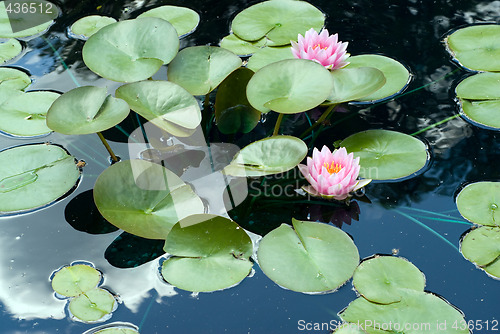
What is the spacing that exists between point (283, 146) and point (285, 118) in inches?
15.5

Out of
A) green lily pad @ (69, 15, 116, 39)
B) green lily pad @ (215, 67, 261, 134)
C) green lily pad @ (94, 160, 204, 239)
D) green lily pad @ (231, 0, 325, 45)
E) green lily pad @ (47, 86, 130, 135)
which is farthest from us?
green lily pad @ (69, 15, 116, 39)

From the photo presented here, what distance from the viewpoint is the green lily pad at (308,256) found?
1.62 metres

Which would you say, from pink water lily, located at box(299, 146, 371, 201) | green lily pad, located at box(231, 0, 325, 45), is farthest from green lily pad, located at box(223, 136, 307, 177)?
green lily pad, located at box(231, 0, 325, 45)

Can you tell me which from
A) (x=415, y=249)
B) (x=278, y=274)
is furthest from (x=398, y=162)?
(x=278, y=274)

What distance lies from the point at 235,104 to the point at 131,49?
0.48 meters

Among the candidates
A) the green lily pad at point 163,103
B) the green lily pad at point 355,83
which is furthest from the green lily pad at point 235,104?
the green lily pad at point 355,83

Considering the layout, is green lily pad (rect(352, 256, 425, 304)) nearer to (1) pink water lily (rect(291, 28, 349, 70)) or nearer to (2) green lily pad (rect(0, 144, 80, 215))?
(1) pink water lily (rect(291, 28, 349, 70))

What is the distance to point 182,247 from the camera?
1.70 meters

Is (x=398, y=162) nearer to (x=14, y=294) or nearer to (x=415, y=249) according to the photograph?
(x=415, y=249)

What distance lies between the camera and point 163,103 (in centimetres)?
192

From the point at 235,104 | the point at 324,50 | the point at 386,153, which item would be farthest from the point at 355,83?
the point at 235,104

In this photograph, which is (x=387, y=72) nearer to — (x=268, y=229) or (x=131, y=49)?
(x=268, y=229)

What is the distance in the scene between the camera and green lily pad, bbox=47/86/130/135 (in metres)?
1.83

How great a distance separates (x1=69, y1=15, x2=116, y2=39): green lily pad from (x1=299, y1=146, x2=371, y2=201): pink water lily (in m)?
1.40
